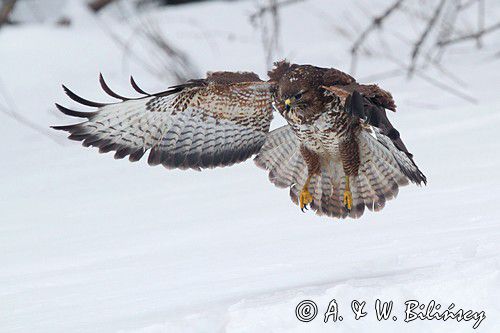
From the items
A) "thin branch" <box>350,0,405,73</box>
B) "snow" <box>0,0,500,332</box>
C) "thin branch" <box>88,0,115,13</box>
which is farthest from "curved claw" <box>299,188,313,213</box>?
"thin branch" <box>88,0,115,13</box>

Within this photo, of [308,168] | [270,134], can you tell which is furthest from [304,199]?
[270,134]

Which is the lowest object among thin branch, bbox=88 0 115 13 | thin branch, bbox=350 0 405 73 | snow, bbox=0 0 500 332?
snow, bbox=0 0 500 332

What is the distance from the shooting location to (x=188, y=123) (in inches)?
→ 202

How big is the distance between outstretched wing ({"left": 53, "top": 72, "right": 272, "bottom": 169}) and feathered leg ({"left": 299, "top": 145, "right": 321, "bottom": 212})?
0.27 meters

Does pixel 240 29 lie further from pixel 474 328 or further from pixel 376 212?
pixel 474 328

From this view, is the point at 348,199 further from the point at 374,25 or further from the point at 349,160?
the point at 374,25

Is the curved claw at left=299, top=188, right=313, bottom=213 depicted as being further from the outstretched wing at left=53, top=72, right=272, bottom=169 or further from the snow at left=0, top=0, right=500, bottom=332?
the outstretched wing at left=53, top=72, right=272, bottom=169

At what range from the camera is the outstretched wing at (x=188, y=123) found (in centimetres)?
495

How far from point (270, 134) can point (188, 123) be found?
500 mm

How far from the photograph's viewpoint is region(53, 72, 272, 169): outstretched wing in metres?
4.95

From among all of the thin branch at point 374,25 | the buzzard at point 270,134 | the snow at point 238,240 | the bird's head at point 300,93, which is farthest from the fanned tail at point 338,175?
the thin branch at point 374,25

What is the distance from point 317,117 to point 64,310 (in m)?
1.50

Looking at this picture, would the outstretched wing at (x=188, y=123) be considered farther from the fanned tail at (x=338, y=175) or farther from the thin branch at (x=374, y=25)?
the thin branch at (x=374, y=25)

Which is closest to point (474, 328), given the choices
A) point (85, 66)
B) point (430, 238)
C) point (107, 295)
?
point (430, 238)
